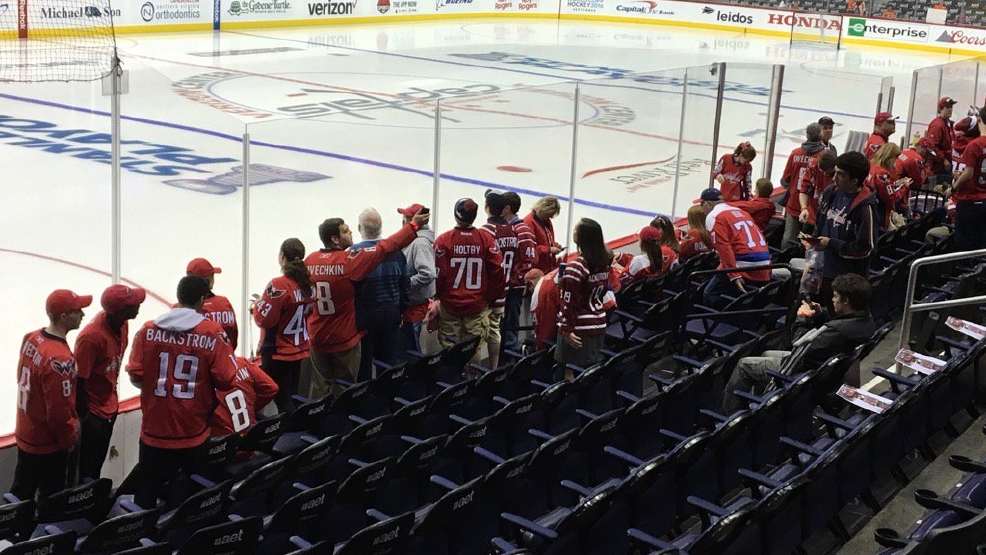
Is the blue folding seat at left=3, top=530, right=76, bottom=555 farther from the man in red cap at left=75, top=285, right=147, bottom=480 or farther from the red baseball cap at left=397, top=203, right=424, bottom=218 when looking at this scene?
the red baseball cap at left=397, top=203, right=424, bottom=218

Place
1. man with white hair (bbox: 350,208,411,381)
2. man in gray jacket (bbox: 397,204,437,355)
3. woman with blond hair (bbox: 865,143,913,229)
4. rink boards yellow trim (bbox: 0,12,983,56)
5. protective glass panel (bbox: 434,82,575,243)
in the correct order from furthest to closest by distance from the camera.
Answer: rink boards yellow trim (bbox: 0,12,983,56)
woman with blond hair (bbox: 865,143,913,229)
protective glass panel (bbox: 434,82,575,243)
man in gray jacket (bbox: 397,204,437,355)
man with white hair (bbox: 350,208,411,381)

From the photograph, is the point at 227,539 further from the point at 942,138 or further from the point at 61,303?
the point at 942,138

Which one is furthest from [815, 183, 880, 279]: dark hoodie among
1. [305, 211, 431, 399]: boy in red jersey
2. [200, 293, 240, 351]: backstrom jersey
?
[200, 293, 240, 351]: backstrom jersey

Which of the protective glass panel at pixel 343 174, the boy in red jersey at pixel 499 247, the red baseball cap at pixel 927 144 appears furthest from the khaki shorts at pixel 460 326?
A: the red baseball cap at pixel 927 144

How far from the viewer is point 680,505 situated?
4.68m

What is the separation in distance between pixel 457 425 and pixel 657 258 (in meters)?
2.60

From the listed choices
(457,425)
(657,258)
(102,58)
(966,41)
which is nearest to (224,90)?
(102,58)

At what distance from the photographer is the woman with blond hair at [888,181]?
8541mm

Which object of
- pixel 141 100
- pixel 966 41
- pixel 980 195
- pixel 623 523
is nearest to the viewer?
pixel 623 523

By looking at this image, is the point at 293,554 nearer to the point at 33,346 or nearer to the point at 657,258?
the point at 33,346

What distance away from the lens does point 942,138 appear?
39.0 feet

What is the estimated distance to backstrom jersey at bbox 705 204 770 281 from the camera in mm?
7645

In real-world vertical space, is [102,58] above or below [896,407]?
above

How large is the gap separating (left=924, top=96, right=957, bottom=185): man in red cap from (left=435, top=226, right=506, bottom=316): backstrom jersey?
6799mm
